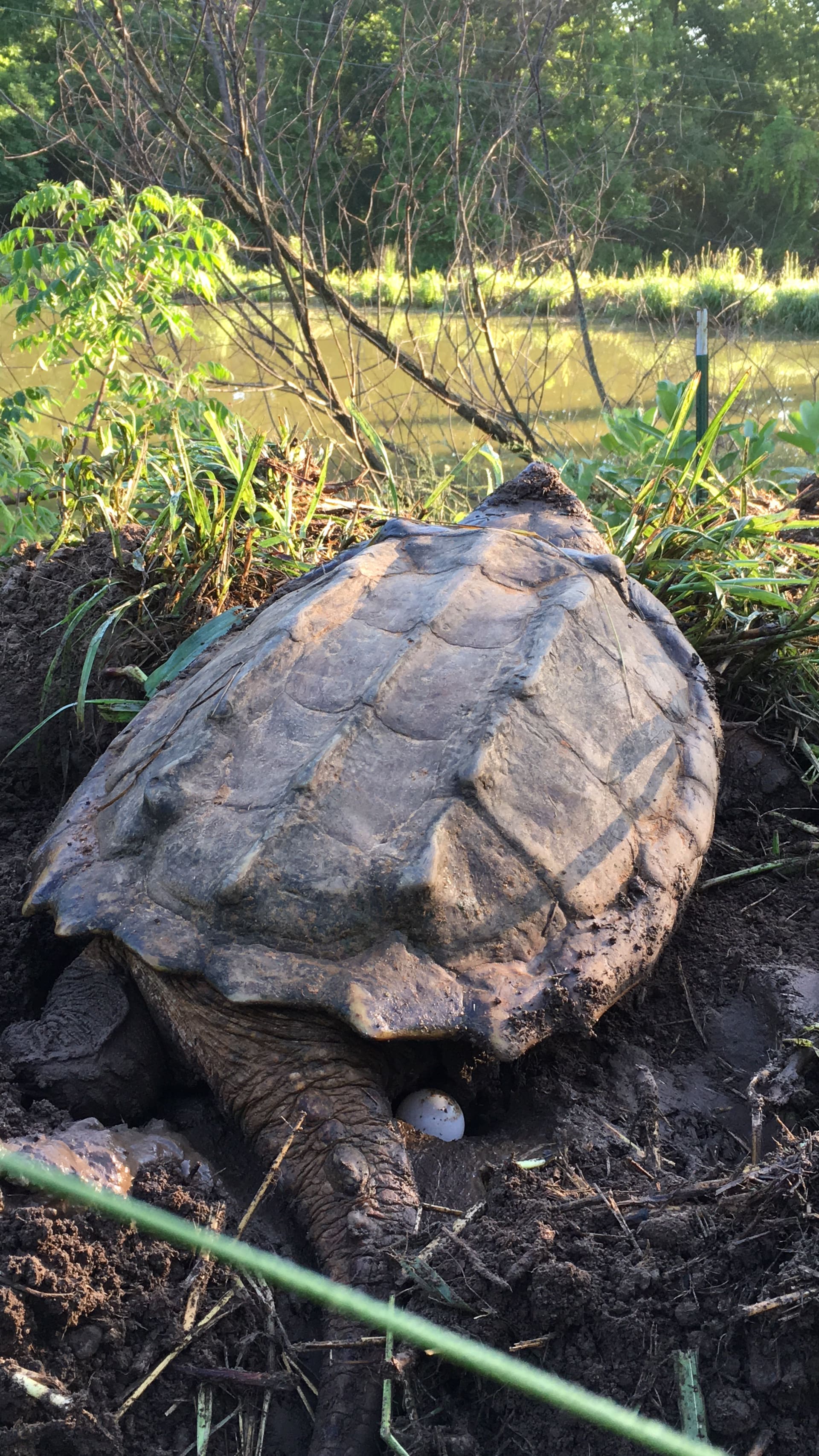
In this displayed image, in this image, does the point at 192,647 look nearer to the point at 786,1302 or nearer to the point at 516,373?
the point at 786,1302

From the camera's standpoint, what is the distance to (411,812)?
197 centimetres

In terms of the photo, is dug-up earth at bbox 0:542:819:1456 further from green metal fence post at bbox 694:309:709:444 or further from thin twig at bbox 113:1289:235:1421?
green metal fence post at bbox 694:309:709:444

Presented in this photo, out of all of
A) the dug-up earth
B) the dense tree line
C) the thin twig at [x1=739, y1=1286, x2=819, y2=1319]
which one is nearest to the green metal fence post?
the dense tree line

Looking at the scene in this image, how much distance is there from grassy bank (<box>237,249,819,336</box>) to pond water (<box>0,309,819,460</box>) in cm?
25

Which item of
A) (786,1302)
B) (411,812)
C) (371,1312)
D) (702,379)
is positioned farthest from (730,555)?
(371,1312)

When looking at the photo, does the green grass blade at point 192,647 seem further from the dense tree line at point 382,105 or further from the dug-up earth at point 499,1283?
the dense tree line at point 382,105

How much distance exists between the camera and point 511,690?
2156 mm

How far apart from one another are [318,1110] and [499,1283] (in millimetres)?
469

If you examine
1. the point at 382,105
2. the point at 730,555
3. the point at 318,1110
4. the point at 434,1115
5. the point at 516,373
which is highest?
the point at 382,105

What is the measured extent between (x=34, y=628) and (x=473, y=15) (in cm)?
577

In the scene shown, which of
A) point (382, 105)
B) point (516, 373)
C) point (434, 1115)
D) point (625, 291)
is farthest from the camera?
point (516, 373)

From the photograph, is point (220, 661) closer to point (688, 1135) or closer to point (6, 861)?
point (6, 861)

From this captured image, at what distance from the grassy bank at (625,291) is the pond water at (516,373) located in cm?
25

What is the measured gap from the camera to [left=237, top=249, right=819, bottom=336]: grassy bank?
22.4 ft
